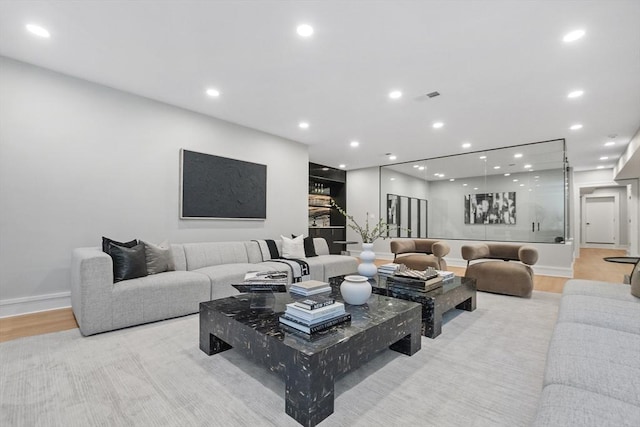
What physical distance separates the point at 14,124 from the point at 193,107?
6.06ft

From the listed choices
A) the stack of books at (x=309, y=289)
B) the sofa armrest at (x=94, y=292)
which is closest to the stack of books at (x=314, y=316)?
the stack of books at (x=309, y=289)

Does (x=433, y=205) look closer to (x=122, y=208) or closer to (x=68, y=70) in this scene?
(x=122, y=208)

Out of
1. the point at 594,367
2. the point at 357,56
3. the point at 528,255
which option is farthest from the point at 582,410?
the point at 528,255

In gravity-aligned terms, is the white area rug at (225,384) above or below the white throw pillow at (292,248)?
below

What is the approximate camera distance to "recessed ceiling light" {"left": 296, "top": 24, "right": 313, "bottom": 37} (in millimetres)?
2449

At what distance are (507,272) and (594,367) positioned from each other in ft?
10.0

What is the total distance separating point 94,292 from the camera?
98.7 inches

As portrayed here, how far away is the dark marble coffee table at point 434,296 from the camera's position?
2494mm

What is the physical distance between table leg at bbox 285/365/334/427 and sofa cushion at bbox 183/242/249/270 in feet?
8.62

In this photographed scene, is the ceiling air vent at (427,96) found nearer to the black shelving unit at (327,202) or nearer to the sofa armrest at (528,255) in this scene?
the sofa armrest at (528,255)

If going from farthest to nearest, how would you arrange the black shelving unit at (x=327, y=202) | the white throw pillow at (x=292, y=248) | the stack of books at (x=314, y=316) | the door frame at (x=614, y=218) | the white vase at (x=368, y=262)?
the door frame at (x=614, y=218) → the black shelving unit at (x=327, y=202) → the white throw pillow at (x=292, y=248) → the white vase at (x=368, y=262) → the stack of books at (x=314, y=316)

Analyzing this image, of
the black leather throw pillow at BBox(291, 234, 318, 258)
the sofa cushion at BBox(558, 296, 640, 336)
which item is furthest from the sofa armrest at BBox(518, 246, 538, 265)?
the black leather throw pillow at BBox(291, 234, 318, 258)

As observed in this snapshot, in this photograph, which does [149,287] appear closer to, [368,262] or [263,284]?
[263,284]

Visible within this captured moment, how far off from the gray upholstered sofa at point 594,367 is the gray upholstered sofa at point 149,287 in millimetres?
2922
